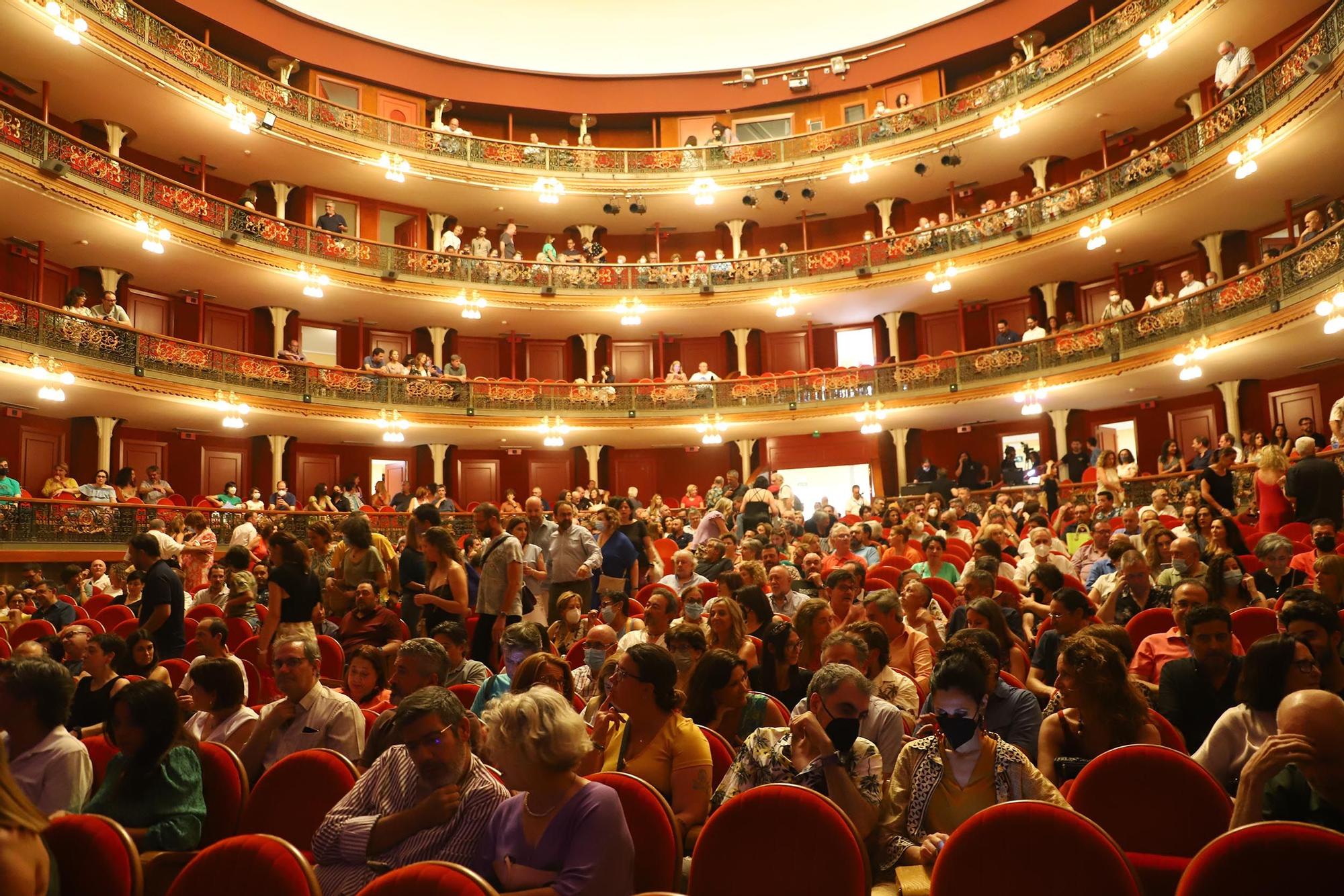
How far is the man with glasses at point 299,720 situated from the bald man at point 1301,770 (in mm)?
3213

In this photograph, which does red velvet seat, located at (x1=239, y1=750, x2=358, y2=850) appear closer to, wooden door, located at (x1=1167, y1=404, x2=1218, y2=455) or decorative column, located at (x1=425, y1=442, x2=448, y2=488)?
wooden door, located at (x1=1167, y1=404, x2=1218, y2=455)

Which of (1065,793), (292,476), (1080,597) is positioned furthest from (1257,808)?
(292,476)

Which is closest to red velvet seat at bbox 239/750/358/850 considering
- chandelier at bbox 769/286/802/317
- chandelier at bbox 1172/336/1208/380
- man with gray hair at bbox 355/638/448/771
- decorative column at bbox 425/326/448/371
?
man with gray hair at bbox 355/638/448/771

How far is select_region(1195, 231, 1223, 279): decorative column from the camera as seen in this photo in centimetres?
1636

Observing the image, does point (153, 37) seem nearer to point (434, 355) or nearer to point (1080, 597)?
point (434, 355)

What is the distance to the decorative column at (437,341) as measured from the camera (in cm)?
2162

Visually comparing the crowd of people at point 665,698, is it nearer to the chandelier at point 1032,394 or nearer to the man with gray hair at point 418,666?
the man with gray hair at point 418,666

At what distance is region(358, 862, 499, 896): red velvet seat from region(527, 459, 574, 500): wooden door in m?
20.4

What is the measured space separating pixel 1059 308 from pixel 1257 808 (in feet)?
62.3

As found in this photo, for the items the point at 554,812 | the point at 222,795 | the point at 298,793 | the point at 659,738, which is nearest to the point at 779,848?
the point at 554,812

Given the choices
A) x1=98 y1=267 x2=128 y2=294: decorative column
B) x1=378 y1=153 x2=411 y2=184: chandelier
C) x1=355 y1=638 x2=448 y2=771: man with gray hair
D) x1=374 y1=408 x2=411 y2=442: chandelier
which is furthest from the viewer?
x1=378 y1=153 x2=411 y2=184: chandelier

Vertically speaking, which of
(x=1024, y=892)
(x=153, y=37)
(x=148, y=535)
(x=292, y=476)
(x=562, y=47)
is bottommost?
(x=1024, y=892)

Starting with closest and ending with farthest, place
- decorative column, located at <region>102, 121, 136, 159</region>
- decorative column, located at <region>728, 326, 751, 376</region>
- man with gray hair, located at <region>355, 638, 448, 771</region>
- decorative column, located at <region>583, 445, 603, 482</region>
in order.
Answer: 1. man with gray hair, located at <region>355, 638, 448, 771</region>
2. decorative column, located at <region>102, 121, 136, 159</region>
3. decorative column, located at <region>583, 445, 603, 482</region>
4. decorative column, located at <region>728, 326, 751, 376</region>

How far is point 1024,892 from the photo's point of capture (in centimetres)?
233
